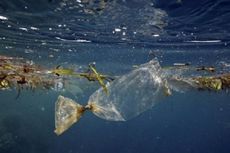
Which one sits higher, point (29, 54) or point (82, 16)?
point (82, 16)

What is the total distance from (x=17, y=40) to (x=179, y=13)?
1196 centimetres

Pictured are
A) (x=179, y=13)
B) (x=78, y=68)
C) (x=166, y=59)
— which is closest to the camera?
(x=179, y=13)

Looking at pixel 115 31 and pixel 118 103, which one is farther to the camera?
pixel 115 31

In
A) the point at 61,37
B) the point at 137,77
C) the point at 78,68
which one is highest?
the point at 61,37

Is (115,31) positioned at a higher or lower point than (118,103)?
higher

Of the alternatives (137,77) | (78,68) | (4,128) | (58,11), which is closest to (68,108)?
(137,77)

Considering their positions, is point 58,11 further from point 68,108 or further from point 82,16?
point 68,108

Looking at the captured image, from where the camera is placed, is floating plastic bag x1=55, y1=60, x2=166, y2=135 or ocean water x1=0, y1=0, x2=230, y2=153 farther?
ocean water x1=0, y1=0, x2=230, y2=153

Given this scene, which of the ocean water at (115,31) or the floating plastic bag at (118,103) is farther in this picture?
the ocean water at (115,31)

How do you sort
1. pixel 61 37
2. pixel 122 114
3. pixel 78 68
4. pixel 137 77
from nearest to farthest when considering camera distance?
pixel 122 114, pixel 137 77, pixel 61 37, pixel 78 68

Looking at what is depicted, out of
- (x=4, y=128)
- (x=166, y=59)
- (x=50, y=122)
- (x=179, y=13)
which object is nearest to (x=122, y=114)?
(x=179, y=13)

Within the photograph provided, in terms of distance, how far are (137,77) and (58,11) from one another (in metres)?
8.01

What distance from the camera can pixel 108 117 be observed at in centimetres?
499

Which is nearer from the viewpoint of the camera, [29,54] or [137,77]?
[137,77]
